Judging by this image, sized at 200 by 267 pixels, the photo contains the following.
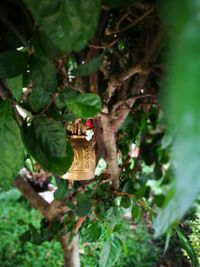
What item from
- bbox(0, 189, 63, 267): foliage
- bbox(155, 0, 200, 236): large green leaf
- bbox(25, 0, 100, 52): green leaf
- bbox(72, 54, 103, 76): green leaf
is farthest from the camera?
bbox(0, 189, 63, 267): foliage

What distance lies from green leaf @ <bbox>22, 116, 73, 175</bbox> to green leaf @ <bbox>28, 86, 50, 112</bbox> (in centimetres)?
1

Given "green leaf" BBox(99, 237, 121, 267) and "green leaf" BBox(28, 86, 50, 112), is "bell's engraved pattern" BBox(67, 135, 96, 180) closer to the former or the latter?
"green leaf" BBox(99, 237, 121, 267)

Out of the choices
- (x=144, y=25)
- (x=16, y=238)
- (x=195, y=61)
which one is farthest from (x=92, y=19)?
(x=16, y=238)

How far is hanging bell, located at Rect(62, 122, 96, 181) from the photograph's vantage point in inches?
28.7

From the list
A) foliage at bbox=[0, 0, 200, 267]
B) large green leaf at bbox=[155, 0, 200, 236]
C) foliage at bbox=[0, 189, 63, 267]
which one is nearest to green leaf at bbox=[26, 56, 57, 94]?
foliage at bbox=[0, 0, 200, 267]

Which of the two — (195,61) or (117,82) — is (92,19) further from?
(117,82)

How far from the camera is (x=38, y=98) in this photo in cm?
41

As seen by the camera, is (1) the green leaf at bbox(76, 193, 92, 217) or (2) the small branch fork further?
(1) the green leaf at bbox(76, 193, 92, 217)

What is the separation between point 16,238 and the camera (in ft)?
7.36

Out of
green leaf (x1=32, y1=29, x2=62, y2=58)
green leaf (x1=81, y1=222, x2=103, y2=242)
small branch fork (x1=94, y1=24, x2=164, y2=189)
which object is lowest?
green leaf (x1=81, y1=222, x2=103, y2=242)

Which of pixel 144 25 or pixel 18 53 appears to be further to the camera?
pixel 144 25

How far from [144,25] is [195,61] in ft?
1.38

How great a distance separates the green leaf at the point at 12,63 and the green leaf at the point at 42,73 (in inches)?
0.4

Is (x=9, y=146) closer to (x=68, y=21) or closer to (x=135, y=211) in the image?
(x=68, y=21)
